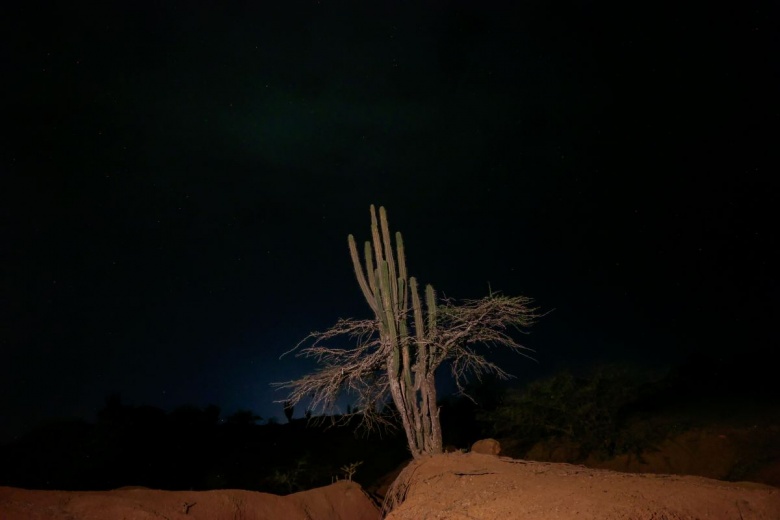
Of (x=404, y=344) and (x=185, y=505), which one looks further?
(x=404, y=344)

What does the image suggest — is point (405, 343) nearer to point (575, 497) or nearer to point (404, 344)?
point (404, 344)

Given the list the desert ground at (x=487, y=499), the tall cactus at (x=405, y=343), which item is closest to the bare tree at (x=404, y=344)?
the tall cactus at (x=405, y=343)

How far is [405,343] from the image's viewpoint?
944 centimetres

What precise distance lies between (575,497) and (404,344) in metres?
4.72

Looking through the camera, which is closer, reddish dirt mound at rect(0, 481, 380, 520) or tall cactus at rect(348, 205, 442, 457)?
reddish dirt mound at rect(0, 481, 380, 520)

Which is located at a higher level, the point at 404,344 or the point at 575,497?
the point at 404,344

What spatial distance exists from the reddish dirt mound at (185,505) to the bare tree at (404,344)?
1786 millimetres

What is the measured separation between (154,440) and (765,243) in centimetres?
5896

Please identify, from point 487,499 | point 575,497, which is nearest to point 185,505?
point 487,499

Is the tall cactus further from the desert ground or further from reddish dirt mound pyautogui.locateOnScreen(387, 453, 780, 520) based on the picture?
reddish dirt mound pyautogui.locateOnScreen(387, 453, 780, 520)

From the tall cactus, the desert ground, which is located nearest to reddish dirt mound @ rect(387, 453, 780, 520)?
the desert ground

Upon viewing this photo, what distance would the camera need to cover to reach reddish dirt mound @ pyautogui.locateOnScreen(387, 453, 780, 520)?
5062mm

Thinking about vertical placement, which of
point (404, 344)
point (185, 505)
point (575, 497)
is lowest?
point (575, 497)

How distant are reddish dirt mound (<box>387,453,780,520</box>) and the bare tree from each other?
7.91 feet
